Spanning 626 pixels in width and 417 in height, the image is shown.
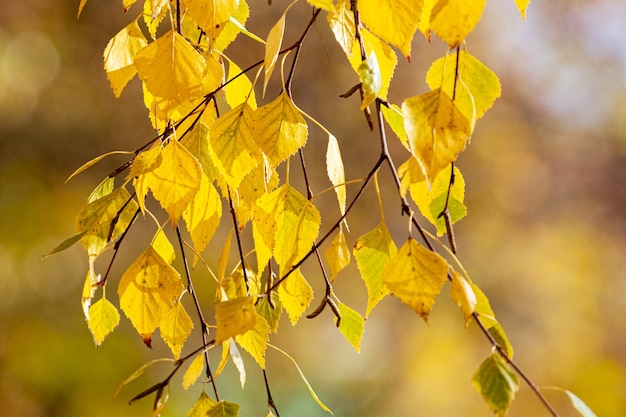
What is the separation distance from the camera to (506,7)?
3.57 metres

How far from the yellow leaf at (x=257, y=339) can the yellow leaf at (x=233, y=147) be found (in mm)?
89

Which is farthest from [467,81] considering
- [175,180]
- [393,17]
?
[175,180]

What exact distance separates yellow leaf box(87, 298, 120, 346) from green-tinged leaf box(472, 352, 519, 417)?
259 mm

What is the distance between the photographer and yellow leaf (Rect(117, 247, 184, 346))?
1.38ft

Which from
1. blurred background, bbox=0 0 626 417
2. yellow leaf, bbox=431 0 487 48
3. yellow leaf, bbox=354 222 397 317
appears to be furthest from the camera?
blurred background, bbox=0 0 626 417

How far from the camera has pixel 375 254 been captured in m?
0.41

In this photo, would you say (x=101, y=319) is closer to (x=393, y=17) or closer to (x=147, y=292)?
(x=147, y=292)

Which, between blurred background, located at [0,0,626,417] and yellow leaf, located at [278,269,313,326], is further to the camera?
blurred background, located at [0,0,626,417]

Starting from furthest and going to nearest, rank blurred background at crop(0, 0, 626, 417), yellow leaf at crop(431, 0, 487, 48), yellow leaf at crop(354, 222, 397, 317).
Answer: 1. blurred background at crop(0, 0, 626, 417)
2. yellow leaf at crop(354, 222, 397, 317)
3. yellow leaf at crop(431, 0, 487, 48)

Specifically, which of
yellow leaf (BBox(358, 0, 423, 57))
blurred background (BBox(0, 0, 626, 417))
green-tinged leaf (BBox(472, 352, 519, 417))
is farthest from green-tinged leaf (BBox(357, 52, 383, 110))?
blurred background (BBox(0, 0, 626, 417))

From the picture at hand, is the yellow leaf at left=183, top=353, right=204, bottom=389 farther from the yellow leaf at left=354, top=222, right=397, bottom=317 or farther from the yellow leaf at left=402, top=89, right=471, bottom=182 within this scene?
the yellow leaf at left=402, top=89, right=471, bottom=182

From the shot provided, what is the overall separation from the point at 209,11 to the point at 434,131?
0.15m

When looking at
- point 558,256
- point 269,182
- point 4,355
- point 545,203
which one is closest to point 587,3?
point 545,203

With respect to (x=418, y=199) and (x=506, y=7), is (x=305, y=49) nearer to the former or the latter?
(x=506, y=7)
